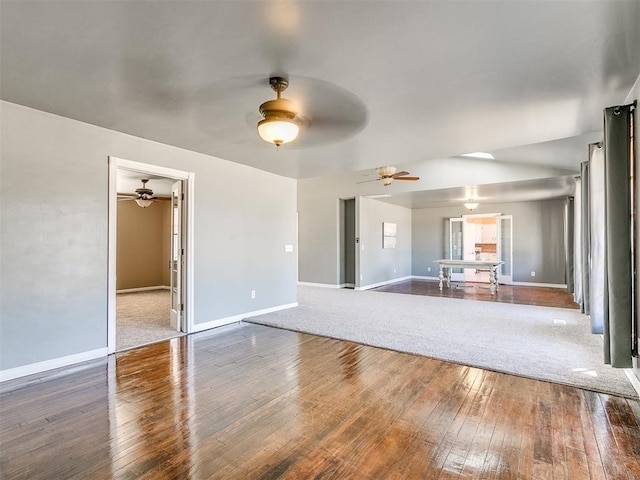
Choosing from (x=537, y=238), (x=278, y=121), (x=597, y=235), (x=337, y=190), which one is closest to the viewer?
(x=278, y=121)

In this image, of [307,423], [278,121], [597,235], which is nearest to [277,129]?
[278,121]

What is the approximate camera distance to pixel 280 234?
5.89 meters

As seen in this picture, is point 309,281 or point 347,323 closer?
point 347,323

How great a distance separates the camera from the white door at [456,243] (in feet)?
34.8

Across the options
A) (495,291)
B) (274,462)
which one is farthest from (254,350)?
(495,291)

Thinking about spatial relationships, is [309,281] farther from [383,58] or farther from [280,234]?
[383,58]

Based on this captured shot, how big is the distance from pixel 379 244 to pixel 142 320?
638 cm

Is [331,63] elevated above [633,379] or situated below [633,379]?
above

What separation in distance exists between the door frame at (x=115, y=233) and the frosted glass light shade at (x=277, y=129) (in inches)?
77.8

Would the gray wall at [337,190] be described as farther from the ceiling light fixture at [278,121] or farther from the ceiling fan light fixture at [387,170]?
the ceiling light fixture at [278,121]

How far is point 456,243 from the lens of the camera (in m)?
10.7

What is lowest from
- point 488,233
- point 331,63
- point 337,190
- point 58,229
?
point 58,229

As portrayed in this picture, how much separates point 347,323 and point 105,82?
4.01 meters

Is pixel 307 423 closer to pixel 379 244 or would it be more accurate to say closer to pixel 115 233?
pixel 115 233
